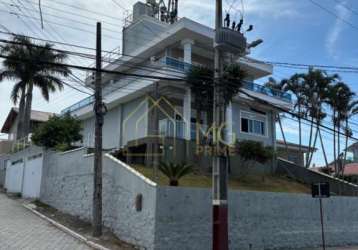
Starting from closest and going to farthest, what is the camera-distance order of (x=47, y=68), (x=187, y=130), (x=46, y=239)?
(x=46, y=239) < (x=187, y=130) < (x=47, y=68)

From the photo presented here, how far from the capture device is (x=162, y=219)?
42.8ft

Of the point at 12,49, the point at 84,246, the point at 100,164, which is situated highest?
the point at 12,49

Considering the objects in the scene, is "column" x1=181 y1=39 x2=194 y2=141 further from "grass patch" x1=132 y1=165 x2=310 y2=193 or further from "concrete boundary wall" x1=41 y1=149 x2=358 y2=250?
"concrete boundary wall" x1=41 y1=149 x2=358 y2=250

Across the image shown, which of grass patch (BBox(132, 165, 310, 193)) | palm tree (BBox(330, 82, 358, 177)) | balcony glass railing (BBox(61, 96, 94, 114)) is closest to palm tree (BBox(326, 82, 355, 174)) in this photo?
palm tree (BBox(330, 82, 358, 177))

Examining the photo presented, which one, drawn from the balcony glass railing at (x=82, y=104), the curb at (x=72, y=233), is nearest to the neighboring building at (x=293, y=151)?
the balcony glass railing at (x=82, y=104)

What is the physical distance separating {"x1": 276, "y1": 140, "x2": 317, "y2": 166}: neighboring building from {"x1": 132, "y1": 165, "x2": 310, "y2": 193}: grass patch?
11223mm

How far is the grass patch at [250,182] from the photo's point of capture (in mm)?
18658

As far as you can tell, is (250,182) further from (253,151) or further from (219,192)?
(219,192)

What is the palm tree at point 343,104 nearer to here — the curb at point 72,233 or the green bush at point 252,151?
the green bush at point 252,151

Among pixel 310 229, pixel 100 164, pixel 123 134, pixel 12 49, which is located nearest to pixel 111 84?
pixel 123 134

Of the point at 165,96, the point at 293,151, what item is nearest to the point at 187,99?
the point at 165,96

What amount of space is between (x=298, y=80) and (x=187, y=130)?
15.8 metres

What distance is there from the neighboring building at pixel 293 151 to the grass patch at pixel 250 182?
11.2 m

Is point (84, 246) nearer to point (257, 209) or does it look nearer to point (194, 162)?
point (257, 209)
